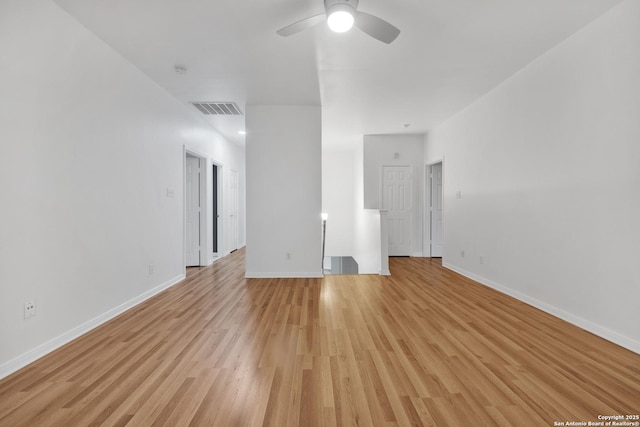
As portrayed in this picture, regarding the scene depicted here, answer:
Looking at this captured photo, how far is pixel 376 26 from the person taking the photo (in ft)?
7.63

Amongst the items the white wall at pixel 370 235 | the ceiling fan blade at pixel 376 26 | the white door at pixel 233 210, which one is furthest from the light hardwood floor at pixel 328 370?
the white door at pixel 233 210

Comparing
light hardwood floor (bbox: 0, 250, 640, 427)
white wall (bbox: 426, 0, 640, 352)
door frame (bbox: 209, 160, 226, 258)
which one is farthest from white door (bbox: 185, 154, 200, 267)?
white wall (bbox: 426, 0, 640, 352)

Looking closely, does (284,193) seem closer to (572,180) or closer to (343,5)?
(343,5)

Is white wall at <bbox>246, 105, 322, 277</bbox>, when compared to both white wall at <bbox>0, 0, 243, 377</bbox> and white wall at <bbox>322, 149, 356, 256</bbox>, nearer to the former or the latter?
white wall at <bbox>0, 0, 243, 377</bbox>

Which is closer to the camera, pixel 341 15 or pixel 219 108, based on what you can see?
pixel 341 15

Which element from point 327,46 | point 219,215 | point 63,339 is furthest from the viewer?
point 219,215

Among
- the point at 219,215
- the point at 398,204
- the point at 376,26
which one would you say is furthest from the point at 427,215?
the point at 376,26

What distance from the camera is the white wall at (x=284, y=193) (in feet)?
16.2

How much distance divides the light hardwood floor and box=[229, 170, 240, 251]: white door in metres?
4.29

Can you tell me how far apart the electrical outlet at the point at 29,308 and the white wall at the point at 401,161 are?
6.02 metres

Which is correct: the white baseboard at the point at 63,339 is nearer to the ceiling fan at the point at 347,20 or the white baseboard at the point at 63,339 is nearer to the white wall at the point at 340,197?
the ceiling fan at the point at 347,20

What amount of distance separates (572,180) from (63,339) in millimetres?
4810

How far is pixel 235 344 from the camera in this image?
8.27ft

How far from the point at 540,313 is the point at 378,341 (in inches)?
76.5
